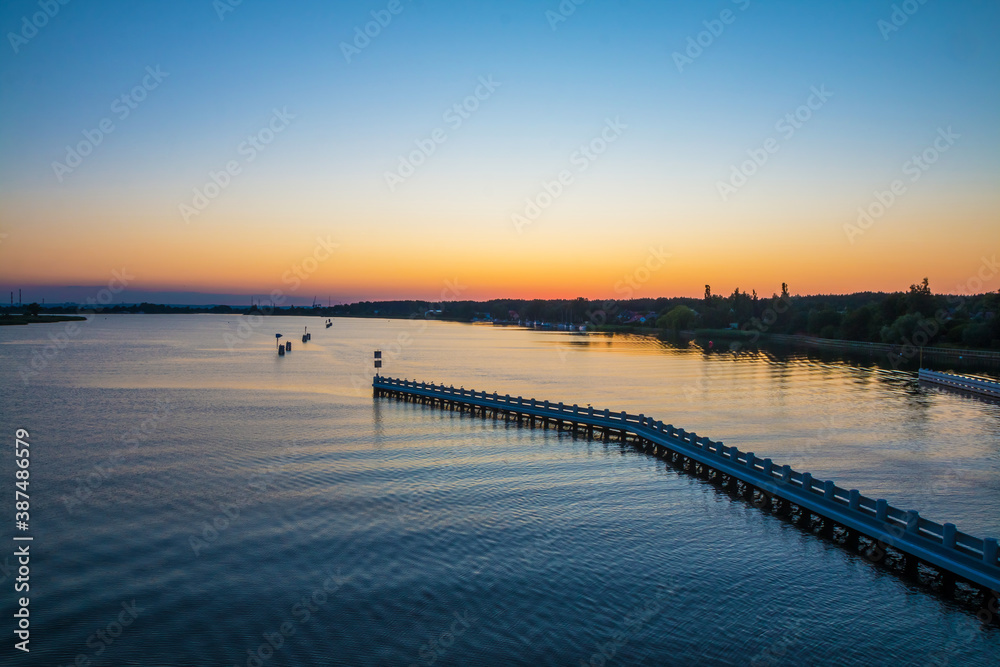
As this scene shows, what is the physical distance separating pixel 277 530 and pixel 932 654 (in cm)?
1719

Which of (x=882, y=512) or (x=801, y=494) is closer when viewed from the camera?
(x=882, y=512)

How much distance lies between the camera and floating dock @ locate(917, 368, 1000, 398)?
55.9 metres

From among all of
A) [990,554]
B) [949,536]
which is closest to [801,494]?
[949,536]

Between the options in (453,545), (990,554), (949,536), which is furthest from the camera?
(453,545)

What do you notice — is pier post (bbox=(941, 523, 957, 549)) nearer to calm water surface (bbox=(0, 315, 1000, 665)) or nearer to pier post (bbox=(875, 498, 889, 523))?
calm water surface (bbox=(0, 315, 1000, 665))

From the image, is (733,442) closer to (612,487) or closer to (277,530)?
(612,487)

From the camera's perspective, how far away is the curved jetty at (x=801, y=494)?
52.0ft

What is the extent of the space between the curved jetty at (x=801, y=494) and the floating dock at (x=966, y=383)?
39.3 meters

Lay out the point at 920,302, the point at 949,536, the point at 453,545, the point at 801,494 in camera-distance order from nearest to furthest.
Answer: the point at 949,536 < the point at 453,545 < the point at 801,494 < the point at 920,302

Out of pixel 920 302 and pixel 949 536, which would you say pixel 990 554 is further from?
pixel 920 302

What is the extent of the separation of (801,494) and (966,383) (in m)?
51.3

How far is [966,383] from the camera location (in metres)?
60.6

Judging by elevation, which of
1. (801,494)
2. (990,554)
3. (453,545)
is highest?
(990,554)

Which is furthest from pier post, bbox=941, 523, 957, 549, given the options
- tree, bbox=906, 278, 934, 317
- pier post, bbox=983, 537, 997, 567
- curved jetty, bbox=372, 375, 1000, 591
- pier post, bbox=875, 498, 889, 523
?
tree, bbox=906, 278, 934, 317
